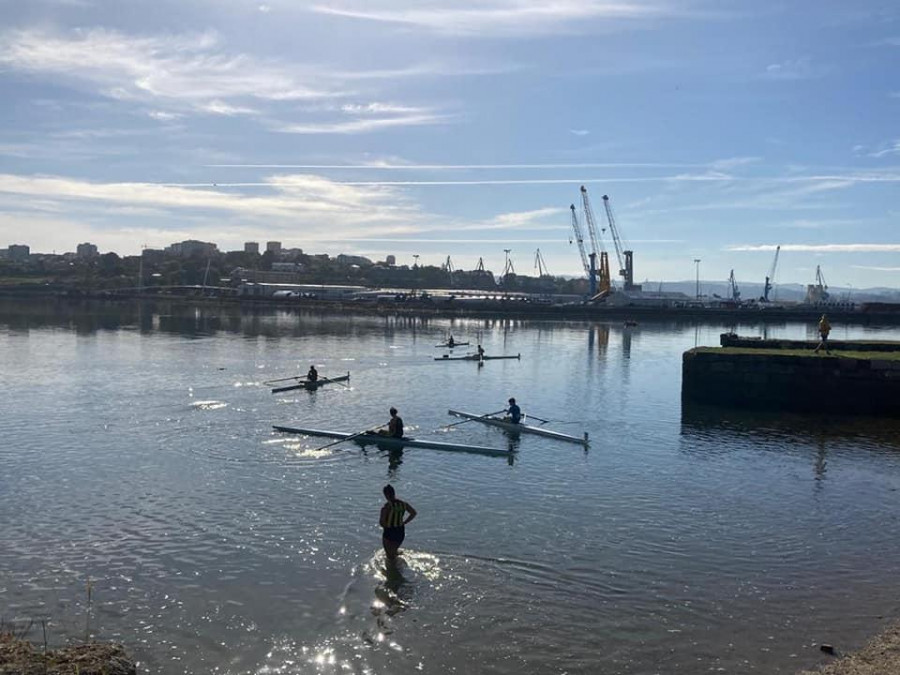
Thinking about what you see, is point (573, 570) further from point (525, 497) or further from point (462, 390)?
point (462, 390)

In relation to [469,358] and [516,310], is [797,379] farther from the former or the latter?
[516,310]

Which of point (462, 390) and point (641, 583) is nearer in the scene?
point (641, 583)

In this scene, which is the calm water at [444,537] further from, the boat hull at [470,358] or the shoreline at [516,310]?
the shoreline at [516,310]

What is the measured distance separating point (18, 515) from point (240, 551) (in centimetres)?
704

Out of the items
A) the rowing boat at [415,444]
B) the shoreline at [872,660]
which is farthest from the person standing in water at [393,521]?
the rowing boat at [415,444]

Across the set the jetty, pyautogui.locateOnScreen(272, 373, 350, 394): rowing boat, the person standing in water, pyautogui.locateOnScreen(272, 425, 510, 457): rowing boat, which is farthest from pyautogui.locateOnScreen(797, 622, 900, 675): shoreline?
pyautogui.locateOnScreen(272, 373, 350, 394): rowing boat

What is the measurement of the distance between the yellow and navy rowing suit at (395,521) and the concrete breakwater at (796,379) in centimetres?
2892

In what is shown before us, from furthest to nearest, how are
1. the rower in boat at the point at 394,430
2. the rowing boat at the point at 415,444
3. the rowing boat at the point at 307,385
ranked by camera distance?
the rowing boat at the point at 307,385
the rower in boat at the point at 394,430
the rowing boat at the point at 415,444

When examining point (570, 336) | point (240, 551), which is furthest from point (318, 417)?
point (570, 336)

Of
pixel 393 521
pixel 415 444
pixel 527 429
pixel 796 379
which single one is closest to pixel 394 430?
pixel 415 444

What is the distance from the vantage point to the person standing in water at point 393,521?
17.4m

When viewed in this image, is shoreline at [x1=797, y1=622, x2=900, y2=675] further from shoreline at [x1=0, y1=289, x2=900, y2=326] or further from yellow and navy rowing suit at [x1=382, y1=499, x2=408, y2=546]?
shoreline at [x1=0, y1=289, x2=900, y2=326]

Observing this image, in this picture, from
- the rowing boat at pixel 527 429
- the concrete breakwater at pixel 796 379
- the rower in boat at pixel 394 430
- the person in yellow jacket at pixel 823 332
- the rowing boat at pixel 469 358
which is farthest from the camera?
the rowing boat at pixel 469 358

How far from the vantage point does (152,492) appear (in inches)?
909
